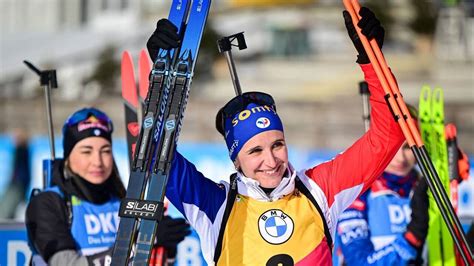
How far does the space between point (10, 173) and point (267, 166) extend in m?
10.9

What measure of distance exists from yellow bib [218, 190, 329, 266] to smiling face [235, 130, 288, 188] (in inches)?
4.5

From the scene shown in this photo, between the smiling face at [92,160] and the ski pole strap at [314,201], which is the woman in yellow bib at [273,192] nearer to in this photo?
A: the ski pole strap at [314,201]

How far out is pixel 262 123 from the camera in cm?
472

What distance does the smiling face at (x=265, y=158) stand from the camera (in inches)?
183

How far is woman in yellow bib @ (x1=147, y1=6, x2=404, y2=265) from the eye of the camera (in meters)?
4.63

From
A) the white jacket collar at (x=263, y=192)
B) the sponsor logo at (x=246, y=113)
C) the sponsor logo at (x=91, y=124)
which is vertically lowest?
the white jacket collar at (x=263, y=192)

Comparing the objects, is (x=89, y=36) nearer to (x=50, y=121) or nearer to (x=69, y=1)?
(x=69, y=1)

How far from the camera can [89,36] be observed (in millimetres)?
31328

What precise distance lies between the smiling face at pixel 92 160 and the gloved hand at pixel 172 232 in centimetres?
65

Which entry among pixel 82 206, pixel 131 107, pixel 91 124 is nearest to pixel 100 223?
pixel 82 206

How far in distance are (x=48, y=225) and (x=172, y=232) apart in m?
0.71

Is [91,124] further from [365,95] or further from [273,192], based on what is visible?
[273,192]

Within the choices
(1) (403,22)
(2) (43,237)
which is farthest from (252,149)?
(1) (403,22)

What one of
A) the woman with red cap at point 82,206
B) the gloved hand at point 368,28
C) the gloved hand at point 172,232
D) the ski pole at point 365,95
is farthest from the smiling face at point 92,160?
the gloved hand at point 368,28
